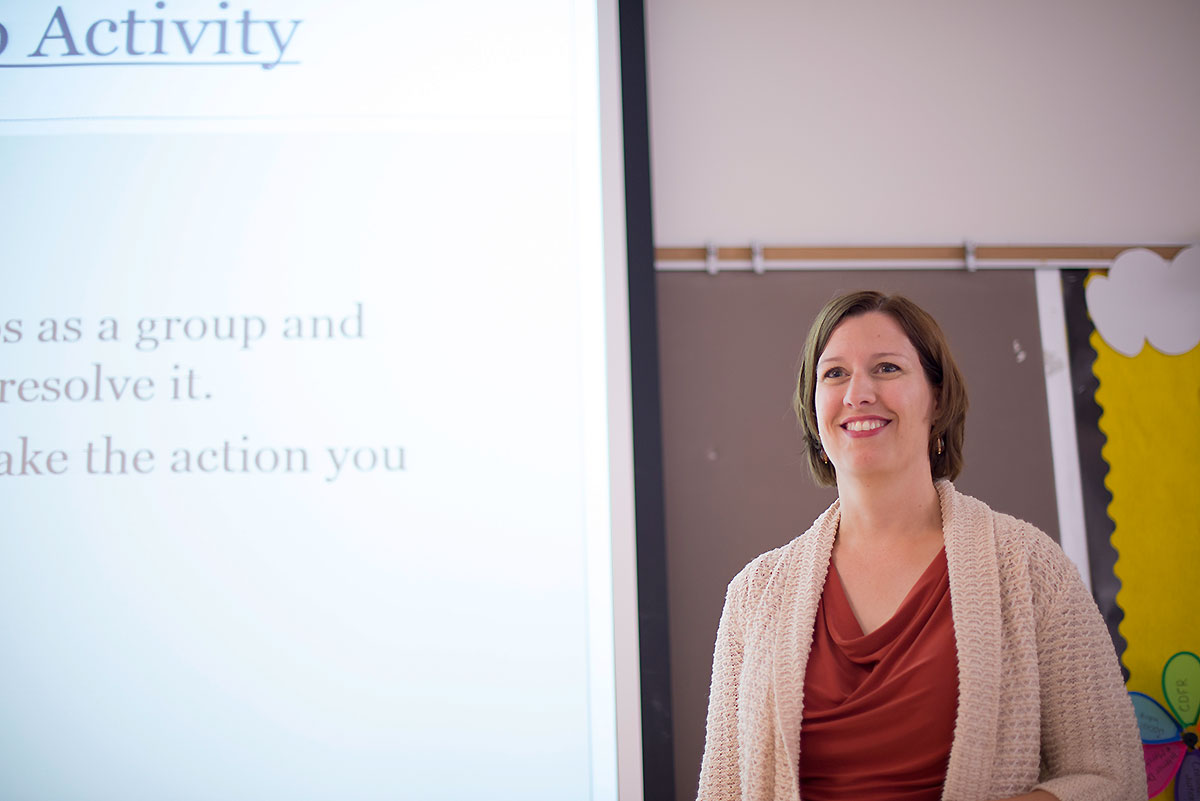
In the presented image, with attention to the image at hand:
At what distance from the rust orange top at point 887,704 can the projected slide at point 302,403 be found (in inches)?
21.5

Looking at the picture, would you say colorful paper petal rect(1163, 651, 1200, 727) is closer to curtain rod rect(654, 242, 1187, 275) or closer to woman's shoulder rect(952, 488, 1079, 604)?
curtain rod rect(654, 242, 1187, 275)

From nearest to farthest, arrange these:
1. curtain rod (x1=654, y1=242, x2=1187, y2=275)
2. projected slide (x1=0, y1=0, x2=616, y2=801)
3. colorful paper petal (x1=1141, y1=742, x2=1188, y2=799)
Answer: projected slide (x1=0, y1=0, x2=616, y2=801) < colorful paper petal (x1=1141, y1=742, x2=1188, y2=799) < curtain rod (x1=654, y1=242, x2=1187, y2=275)

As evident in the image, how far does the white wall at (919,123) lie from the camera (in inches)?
72.7

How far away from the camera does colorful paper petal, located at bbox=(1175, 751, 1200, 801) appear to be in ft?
5.57

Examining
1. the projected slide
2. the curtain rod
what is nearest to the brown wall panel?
the curtain rod

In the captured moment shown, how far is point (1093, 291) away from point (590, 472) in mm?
1205

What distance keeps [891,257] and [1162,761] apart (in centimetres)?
116

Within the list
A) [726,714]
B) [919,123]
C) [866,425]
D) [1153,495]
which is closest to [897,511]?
[866,425]

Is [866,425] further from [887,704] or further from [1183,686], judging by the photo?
[1183,686]

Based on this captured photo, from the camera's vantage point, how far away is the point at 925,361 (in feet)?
3.83

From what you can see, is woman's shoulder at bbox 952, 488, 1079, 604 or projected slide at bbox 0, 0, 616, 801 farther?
projected slide at bbox 0, 0, 616, 801

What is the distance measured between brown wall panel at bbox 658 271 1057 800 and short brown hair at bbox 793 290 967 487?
0.51 m

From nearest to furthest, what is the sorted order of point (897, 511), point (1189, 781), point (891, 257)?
point (897, 511) → point (1189, 781) → point (891, 257)

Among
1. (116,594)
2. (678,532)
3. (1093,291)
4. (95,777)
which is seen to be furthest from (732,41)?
(95,777)
